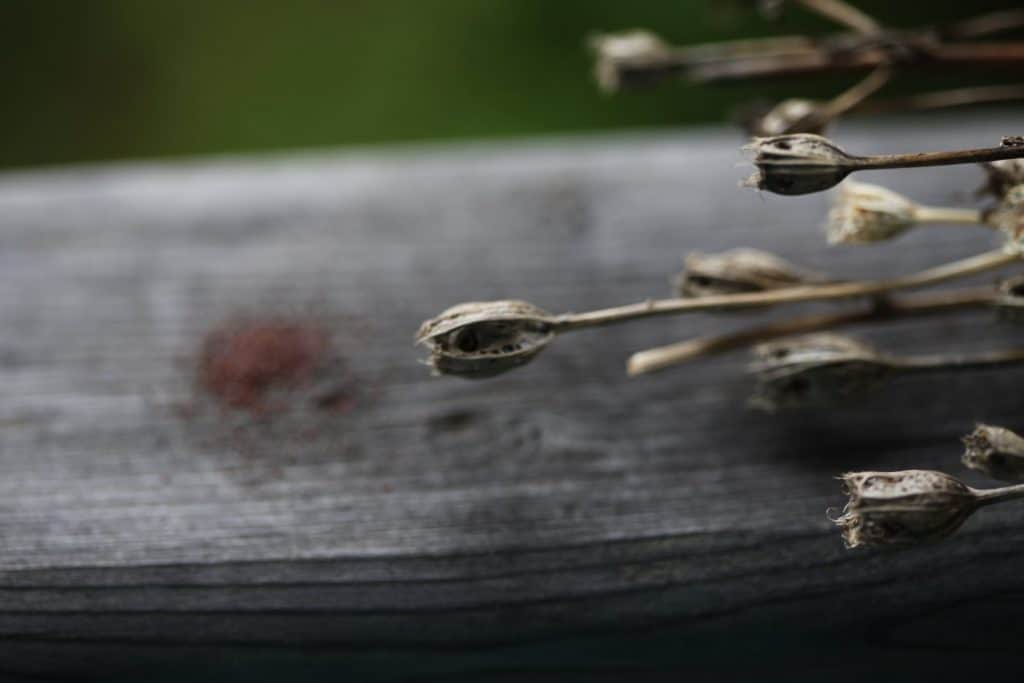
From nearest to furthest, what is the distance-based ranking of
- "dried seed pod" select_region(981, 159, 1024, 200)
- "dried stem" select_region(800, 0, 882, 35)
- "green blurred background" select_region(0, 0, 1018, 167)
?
"dried seed pod" select_region(981, 159, 1024, 200)
"dried stem" select_region(800, 0, 882, 35)
"green blurred background" select_region(0, 0, 1018, 167)

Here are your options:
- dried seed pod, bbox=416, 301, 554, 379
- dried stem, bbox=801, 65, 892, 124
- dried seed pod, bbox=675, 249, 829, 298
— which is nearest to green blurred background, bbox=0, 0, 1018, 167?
dried stem, bbox=801, 65, 892, 124

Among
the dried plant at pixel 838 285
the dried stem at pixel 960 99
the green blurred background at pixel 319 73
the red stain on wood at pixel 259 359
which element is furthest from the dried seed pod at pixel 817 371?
the green blurred background at pixel 319 73

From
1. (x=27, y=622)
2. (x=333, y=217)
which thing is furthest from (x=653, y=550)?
(x=333, y=217)

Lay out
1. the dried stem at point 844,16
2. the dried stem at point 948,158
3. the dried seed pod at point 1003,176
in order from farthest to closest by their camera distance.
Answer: the dried stem at point 844,16 → the dried seed pod at point 1003,176 → the dried stem at point 948,158

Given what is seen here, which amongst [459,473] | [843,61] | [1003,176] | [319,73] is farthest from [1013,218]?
[319,73]

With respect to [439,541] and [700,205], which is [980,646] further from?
[700,205]

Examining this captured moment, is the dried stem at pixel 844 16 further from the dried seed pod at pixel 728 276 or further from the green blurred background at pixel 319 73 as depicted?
the green blurred background at pixel 319 73

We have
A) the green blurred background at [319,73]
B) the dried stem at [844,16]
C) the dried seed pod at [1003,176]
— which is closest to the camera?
the dried seed pod at [1003,176]

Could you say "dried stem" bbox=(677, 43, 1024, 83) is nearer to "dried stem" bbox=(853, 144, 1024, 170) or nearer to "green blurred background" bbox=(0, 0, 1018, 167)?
"dried stem" bbox=(853, 144, 1024, 170)
